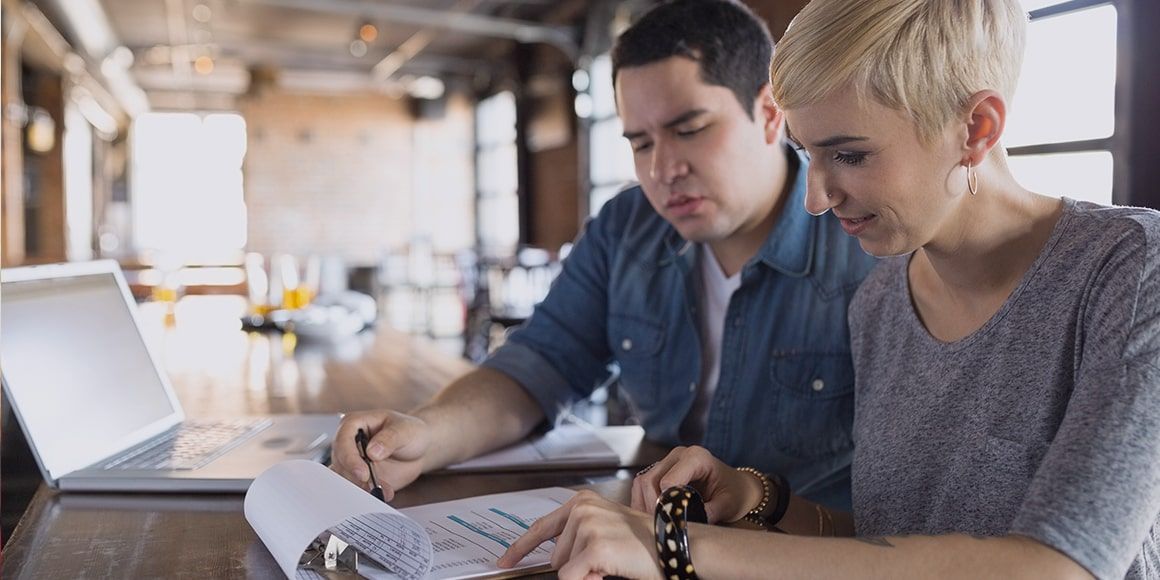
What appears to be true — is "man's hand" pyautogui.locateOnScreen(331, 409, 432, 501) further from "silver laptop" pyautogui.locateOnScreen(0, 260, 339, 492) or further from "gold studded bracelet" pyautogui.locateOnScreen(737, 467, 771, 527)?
"gold studded bracelet" pyautogui.locateOnScreen(737, 467, 771, 527)

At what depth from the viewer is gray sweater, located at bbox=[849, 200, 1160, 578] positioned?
0.72 meters

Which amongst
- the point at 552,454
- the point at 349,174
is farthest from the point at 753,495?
the point at 349,174

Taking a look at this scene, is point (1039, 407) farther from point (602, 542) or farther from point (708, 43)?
point (708, 43)

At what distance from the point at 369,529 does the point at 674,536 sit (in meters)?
0.29

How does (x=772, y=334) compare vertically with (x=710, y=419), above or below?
→ above

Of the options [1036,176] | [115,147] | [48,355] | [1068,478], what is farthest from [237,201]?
[1068,478]

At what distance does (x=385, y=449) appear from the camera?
116cm

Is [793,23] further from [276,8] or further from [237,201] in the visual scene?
[237,201]

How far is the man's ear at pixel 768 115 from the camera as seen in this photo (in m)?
1.54

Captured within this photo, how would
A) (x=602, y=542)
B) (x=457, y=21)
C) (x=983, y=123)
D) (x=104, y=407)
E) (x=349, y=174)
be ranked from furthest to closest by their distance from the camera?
1. (x=349, y=174)
2. (x=457, y=21)
3. (x=104, y=407)
4. (x=983, y=123)
5. (x=602, y=542)

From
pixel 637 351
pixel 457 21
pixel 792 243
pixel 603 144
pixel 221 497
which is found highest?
pixel 457 21

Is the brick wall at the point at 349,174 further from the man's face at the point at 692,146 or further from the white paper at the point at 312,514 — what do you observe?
the white paper at the point at 312,514

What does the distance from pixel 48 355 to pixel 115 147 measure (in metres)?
13.5

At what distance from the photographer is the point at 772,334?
1448mm
